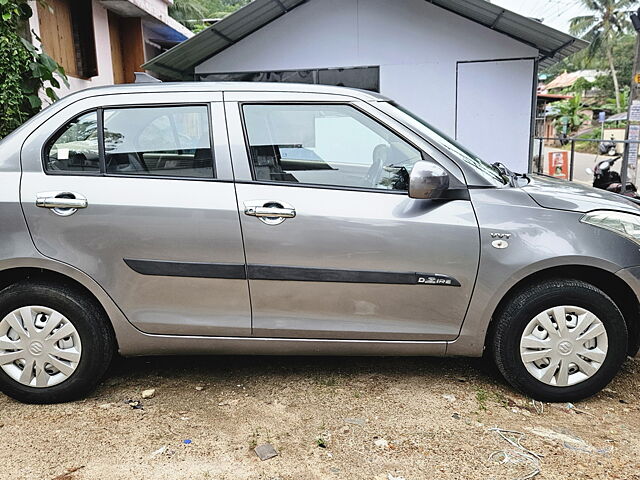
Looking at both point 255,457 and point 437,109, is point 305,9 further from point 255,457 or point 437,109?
point 255,457

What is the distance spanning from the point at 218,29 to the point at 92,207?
619 cm

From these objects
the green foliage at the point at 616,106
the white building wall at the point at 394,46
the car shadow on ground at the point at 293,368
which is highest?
the green foliage at the point at 616,106

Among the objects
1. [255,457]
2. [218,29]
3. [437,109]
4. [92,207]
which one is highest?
[218,29]

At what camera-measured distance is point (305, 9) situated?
9.11m

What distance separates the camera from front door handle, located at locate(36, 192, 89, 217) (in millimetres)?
3065

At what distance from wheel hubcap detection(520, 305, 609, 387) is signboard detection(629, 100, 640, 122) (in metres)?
7.75

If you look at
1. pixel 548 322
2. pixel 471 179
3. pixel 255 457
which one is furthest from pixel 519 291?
pixel 255 457

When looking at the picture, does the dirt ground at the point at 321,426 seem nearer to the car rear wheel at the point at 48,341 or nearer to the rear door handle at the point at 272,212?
the car rear wheel at the point at 48,341

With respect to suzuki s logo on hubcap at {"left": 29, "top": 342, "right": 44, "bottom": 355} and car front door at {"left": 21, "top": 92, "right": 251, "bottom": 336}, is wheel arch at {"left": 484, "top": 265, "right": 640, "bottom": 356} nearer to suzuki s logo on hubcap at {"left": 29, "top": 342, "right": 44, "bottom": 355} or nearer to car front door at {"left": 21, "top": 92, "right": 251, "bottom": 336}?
car front door at {"left": 21, "top": 92, "right": 251, "bottom": 336}

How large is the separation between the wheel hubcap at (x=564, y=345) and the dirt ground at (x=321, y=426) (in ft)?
0.73

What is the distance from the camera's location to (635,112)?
9.48 meters

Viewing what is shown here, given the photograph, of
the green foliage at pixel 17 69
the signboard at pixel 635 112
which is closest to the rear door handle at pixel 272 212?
the green foliage at pixel 17 69

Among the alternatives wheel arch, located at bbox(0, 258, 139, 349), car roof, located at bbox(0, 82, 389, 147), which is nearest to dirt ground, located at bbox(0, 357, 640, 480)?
wheel arch, located at bbox(0, 258, 139, 349)

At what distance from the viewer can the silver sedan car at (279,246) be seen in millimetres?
3078
